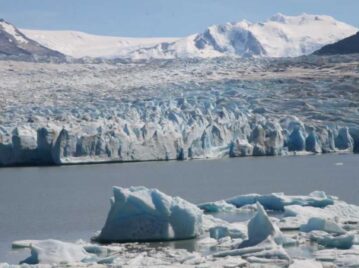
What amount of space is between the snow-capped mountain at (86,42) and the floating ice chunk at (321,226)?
10611 cm

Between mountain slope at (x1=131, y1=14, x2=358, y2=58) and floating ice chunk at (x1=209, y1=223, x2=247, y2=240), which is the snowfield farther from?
mountain slope at (x1=131, y1=14, x2=358, y2=58)

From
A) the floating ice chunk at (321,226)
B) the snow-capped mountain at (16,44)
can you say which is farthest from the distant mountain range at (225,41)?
the floating ice chunk at (321,226)

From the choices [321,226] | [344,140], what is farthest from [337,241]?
[344,140]

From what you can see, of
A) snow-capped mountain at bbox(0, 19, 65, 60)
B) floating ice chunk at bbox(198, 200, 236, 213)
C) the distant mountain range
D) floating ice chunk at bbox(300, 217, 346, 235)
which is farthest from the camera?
the distant mountain range

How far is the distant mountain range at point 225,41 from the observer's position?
118m

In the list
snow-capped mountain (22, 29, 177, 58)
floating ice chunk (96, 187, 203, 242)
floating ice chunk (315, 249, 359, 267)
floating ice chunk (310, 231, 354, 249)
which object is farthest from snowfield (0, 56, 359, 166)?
snow-capped mountain (22, 29, 177, 58)

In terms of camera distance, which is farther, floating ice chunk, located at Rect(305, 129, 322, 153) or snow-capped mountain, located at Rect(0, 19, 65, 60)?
snow-capped mountain, located at Rect(0, 19, 65, 60)

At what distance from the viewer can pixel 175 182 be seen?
66.3 ft

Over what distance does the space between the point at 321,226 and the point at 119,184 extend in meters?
9.76

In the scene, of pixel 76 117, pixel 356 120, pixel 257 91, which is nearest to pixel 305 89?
pixel 257 91

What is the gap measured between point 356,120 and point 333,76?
379 inches

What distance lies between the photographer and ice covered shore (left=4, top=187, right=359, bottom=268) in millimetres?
8734

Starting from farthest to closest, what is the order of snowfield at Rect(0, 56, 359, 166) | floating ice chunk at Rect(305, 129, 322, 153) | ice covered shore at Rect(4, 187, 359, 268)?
1. floating ice chunk at Rect(305, 129, 322, 153)
2. snowfield at Rect(0, 56, 359, 166)
3. ice covered shore at Rect(4, 187, 359, 268)

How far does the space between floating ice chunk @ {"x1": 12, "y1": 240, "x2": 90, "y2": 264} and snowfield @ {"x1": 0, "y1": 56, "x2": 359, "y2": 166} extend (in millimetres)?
14717
